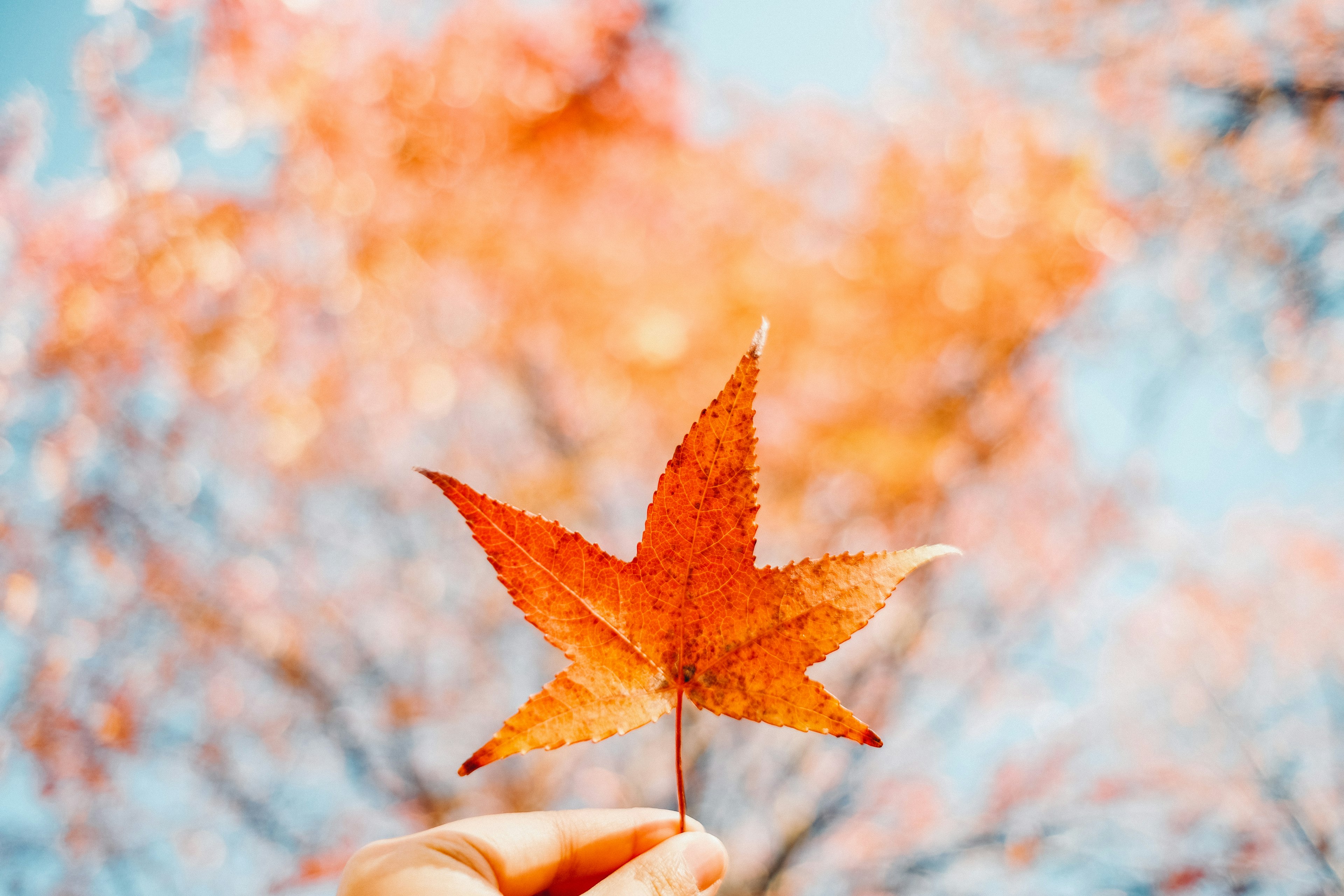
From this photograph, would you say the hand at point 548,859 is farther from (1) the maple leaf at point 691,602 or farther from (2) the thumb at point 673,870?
(1) the maple leaf at point 691,602

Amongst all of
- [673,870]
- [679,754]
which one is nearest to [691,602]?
[679,754]

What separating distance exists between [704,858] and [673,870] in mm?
63

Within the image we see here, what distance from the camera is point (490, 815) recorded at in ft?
3.57

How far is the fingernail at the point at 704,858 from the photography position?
1126 mm

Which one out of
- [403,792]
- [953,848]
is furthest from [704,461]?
[403,792]

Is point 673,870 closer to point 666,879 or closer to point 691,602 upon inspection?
point 666,879

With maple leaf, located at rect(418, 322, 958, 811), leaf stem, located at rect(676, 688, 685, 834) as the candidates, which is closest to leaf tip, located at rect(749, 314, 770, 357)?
maple leaf, located at rect(418, 322, 958, 811)

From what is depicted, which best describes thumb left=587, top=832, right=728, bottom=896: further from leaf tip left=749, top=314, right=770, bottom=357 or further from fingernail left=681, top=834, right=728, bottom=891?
leaf tip left=749, top=314, right=770, bottom=357

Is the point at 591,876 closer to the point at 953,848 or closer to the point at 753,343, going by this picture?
the point at 753,343

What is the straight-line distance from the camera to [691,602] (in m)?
1.01

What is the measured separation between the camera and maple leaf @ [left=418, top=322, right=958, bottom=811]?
873 millimetres

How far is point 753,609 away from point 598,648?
252mm

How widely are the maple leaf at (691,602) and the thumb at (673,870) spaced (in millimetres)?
265

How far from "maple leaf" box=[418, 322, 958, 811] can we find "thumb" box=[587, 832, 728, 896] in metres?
0.27
